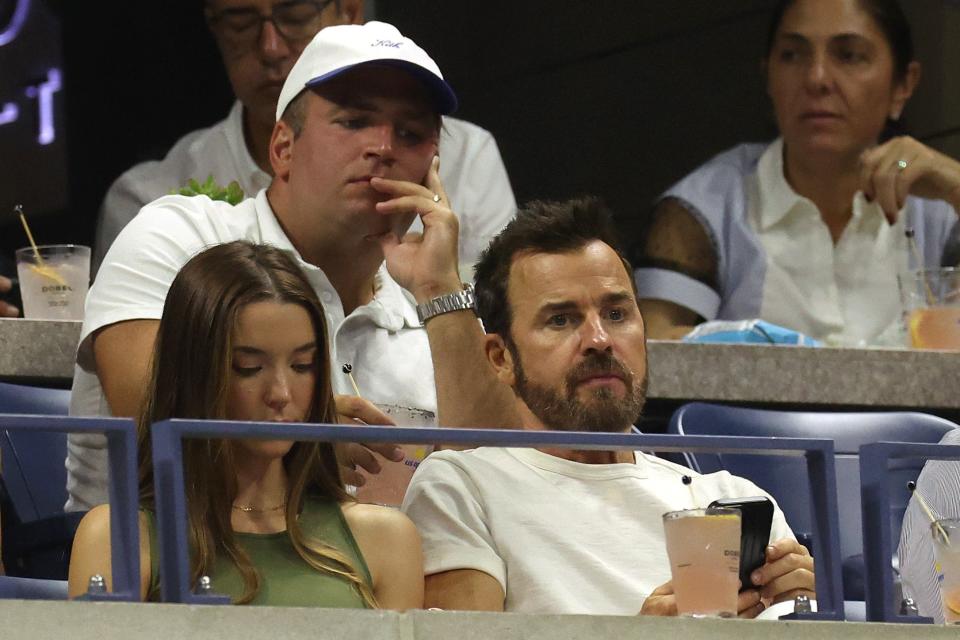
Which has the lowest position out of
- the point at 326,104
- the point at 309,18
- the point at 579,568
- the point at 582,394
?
the point at 579,568

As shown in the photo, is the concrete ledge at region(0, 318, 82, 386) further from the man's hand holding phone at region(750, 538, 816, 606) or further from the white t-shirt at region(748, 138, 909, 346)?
the white t-shirt at region(748, 138, 909, 346)

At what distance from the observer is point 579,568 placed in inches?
107

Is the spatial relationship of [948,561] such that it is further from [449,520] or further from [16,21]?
[16,21]

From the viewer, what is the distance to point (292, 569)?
8.29ft

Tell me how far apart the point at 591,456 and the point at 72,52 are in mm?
2534

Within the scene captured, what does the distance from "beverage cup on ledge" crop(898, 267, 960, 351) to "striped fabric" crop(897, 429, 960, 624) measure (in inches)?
45.2

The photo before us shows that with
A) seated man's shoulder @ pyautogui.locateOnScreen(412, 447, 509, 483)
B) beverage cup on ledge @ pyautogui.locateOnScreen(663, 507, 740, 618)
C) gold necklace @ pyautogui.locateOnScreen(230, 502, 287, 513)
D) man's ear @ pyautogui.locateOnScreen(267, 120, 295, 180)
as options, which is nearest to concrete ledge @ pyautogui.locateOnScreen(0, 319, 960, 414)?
man's ear @ pyautogui.locateOnScreen(267, 120, 295, 180)

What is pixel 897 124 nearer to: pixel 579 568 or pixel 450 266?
pixel 450 266

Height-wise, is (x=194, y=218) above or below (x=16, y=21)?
below

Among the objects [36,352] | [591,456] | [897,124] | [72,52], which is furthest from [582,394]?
[72,52]

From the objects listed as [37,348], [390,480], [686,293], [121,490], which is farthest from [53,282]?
[121,490]

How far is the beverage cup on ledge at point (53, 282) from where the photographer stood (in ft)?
12.0

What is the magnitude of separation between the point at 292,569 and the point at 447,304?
869 mm

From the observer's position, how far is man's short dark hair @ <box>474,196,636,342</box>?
311cm
